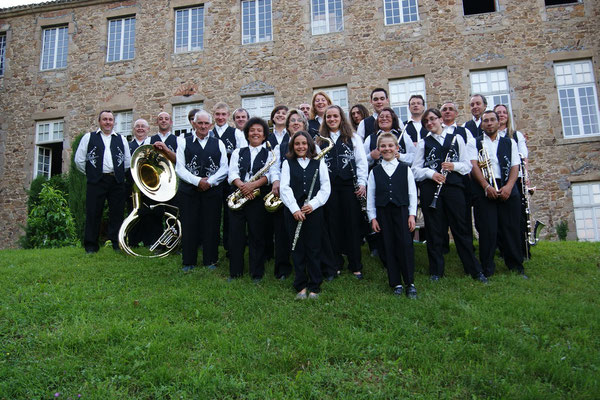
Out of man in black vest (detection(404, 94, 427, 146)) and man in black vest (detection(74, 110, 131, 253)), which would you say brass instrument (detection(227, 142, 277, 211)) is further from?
man in black vest (detection(74, 110, 131, 253))

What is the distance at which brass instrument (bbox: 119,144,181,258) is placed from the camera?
25.1 ft

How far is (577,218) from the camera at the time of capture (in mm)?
12641

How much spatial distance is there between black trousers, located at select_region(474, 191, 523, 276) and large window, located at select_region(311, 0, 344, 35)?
9.60 m

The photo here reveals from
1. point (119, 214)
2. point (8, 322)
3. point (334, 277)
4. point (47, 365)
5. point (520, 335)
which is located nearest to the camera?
point (47, 365)

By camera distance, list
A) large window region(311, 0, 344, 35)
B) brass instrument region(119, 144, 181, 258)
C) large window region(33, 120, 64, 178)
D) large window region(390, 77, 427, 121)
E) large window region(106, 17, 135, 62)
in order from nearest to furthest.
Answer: brass instrument region(119, 144, 181, 258)
large window region(390, 77, 427, 121)
large window region(311, 0, 344, 35)
large window region(106, 17, 135, 62)
large window region(33, 120, 64, 178)

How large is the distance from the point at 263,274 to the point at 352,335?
221 cm

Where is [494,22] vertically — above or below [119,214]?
above

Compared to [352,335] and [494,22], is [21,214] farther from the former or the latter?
[494,22]

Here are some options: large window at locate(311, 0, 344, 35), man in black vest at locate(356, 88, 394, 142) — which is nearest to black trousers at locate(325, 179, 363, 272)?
man in black vest at locate(356, 88, 394, 142)

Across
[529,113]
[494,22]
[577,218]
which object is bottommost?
[577,218]

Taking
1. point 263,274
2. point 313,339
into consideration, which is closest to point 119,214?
point 263,274

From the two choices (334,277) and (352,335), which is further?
(334,277)

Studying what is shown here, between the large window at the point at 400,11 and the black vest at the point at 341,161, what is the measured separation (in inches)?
359

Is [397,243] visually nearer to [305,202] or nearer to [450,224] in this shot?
[450,224]
